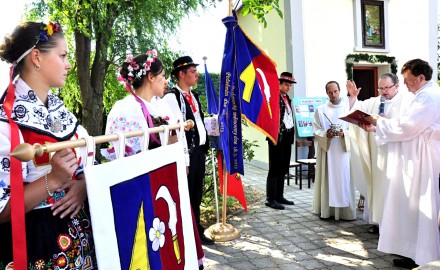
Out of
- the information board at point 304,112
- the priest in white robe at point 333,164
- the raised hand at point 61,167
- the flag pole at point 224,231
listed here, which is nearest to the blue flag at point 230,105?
the flag pole at point 224,231

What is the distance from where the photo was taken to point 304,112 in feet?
26.9

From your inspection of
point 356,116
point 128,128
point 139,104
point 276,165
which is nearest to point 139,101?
point 139,104

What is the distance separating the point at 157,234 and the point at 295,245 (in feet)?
9.42

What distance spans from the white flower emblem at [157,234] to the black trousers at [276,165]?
4249 mm

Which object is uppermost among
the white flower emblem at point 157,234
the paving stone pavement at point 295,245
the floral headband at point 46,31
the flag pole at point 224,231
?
the floral headband at point 46,31

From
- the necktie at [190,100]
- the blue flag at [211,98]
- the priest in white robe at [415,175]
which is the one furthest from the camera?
the blue flag at [211,98]

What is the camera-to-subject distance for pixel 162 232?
5.56ft

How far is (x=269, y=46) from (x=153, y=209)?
26.9 ft

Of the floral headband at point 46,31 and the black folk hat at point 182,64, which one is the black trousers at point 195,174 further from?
the floral headband at point 46,31

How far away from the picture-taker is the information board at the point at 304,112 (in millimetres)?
8156

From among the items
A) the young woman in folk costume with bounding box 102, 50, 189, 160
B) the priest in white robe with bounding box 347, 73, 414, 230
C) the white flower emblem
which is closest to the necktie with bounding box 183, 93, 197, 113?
the young woman in folk costume with bounding box 102, 50, 189, 160

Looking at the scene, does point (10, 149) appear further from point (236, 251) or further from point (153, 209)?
point (236, 251)

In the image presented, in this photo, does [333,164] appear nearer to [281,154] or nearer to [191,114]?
[281,154]

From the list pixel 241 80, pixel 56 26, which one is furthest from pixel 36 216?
pixel 241 80
